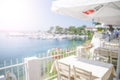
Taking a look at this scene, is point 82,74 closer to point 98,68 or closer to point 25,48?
point 98,68

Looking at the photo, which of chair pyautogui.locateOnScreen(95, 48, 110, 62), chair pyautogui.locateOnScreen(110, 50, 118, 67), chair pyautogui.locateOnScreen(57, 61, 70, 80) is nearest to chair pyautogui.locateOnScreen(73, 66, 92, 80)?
chair pyautogui.locateOnScreen(57, 61, 70, 80)

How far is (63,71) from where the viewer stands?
10.2 feet

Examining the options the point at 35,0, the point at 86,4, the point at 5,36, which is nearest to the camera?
the point at 86,4

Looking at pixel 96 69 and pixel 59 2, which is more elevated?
pixel 59 2

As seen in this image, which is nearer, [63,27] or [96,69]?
[96,69]

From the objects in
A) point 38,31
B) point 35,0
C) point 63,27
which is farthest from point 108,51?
point 63,27

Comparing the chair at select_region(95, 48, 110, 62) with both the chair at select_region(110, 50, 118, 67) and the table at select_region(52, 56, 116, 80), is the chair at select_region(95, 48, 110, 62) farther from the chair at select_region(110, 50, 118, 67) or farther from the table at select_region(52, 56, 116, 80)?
the table at select_region(52, 56, 116, 80)

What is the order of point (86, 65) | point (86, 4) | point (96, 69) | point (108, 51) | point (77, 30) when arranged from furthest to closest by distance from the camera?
point (77, 30)
point (108, 51)
point (86, 65)
point (96, 69)
point (86, 4)

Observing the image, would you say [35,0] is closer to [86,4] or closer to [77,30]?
[86,4]

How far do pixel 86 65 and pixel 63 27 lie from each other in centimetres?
3929

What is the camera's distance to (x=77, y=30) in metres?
35.4

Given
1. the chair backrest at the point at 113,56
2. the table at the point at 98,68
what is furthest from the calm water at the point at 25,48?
the table at the point at 98,68

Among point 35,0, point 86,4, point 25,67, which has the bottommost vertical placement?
point 25,67

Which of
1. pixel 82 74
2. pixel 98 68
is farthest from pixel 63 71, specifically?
pixel 98 68
